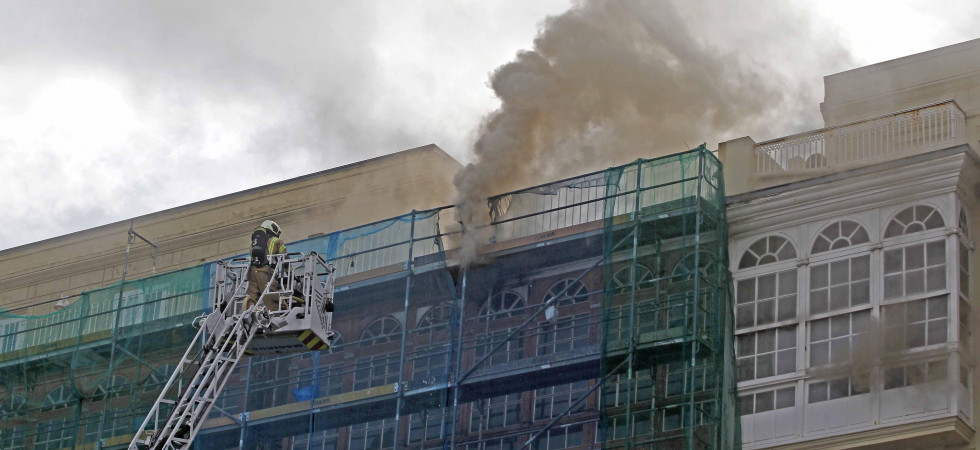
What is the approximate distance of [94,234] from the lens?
43781mm

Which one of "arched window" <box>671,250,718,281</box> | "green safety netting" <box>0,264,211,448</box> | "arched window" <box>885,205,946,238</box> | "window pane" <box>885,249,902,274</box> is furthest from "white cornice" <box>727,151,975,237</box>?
"green safety netting" <box>0,264,211,448</box>

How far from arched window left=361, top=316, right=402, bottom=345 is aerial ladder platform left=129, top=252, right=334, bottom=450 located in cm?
348

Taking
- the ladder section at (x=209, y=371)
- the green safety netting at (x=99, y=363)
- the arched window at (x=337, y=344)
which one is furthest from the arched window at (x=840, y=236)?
the green safety netting at (x=99, y=363)

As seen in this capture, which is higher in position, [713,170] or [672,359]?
[713,170]

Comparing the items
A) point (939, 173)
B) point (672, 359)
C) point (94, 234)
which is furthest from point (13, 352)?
point (939, 173)

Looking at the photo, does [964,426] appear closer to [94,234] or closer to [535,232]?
[535,232]

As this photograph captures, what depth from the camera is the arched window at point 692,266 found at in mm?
30812

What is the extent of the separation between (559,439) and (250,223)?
491 inches

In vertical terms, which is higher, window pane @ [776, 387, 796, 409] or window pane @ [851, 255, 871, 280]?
window pane @ [851, 255, 871, 280]

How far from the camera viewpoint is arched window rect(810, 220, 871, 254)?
30391 mm

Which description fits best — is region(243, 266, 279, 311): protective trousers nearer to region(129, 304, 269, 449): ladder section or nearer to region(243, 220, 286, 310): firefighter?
region(243, 220, 286, 310): firefighter

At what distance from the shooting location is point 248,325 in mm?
29469

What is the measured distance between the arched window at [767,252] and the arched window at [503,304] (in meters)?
4.11

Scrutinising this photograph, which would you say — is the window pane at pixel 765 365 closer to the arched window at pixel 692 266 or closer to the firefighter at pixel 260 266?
the arched window at pixel 692 266
